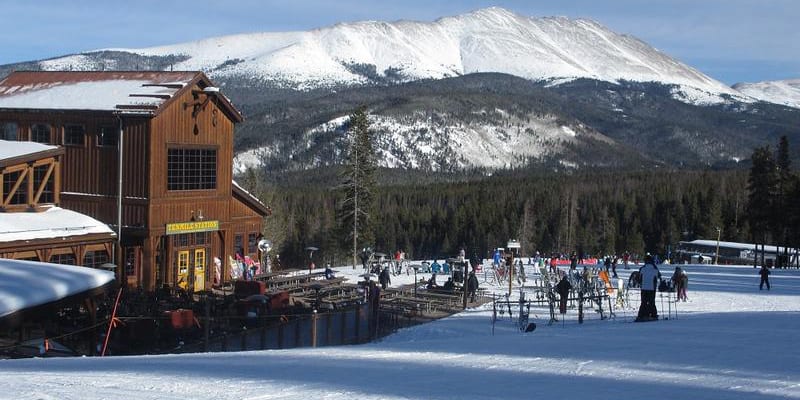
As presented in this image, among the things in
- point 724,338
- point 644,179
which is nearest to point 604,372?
point 724,338

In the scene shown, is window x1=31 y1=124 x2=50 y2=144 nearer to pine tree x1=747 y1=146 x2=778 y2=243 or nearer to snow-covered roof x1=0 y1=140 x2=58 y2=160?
snow-covered roof x1=0 y1=140 x2=58 y2=160

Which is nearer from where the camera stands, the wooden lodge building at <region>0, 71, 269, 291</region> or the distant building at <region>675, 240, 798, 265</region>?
the wooden lodge building at <region>0, 71, 269, 291</region>

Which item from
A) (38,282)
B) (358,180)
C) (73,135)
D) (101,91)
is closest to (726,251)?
(358,180)

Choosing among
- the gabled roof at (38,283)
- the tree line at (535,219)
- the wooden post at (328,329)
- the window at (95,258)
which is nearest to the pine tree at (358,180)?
the window at (95,258)

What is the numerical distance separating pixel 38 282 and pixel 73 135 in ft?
50.7

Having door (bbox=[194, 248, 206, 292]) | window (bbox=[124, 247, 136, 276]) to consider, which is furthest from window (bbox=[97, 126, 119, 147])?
door (bbox=[194, 248, 206, 292])

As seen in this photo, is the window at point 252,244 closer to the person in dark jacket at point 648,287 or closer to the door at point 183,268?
the door at point 183,268

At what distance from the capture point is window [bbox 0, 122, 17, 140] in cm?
3219

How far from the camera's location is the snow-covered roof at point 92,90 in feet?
101

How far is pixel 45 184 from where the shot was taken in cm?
2878

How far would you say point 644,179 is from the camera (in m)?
164

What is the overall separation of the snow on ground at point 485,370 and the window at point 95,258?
512 inches

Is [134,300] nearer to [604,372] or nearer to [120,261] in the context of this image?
[120,261]

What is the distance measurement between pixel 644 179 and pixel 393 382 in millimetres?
158525
